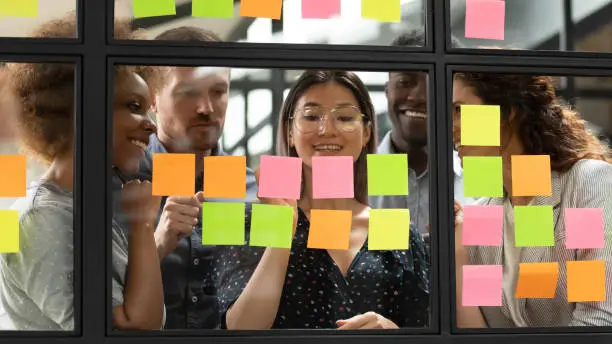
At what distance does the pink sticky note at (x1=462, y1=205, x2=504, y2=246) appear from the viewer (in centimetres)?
286

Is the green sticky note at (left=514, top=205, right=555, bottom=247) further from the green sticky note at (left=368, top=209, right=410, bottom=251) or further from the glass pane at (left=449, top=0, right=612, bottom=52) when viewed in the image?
the glass pane at (left=449, top=0, right=612, bottom=52)

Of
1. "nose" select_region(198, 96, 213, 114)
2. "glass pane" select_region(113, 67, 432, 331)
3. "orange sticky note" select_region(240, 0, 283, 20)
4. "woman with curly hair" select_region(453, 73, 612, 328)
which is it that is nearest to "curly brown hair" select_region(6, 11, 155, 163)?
"glass pane" select_region(113, 67, 432, 331)

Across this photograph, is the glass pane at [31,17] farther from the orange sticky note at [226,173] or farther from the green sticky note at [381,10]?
the green sticky note at [381,10]

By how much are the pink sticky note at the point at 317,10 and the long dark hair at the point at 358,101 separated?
0.59 feet

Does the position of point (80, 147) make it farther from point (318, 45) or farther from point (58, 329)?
point (318, 45)

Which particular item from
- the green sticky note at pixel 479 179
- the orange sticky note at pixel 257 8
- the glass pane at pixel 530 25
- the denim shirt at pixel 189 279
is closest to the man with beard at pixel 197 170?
the denim shirt at pixel 189 279

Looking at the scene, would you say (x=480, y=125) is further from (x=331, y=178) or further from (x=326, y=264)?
(x=326, y=264)

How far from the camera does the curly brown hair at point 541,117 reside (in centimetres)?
289

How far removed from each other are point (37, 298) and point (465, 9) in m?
1.65

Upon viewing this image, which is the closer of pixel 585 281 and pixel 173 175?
pixel 173 175

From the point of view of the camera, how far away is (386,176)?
2830 millimetres

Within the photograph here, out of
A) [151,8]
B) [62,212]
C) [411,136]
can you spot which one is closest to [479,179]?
[411,136]

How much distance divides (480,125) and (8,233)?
60.6 inches

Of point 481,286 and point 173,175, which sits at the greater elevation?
point 173,175
